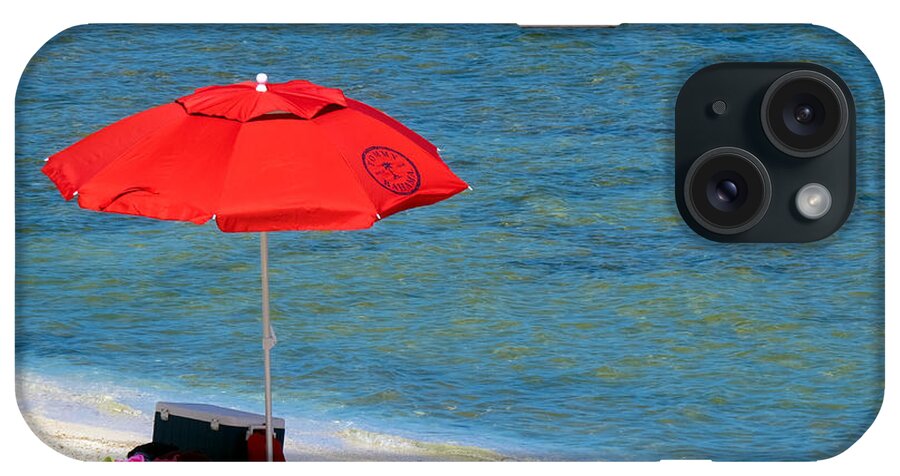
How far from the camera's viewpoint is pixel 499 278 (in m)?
10.5

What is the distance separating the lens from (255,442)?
9719mm

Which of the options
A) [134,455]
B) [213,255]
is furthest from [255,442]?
[213,255]

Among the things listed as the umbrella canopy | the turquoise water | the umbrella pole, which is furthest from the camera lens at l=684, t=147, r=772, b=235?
the umbrella pole

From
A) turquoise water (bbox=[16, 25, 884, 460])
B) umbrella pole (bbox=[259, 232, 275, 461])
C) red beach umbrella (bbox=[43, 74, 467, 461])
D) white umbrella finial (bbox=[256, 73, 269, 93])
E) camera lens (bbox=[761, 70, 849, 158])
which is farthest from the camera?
turquoise water (bbox=[16, 25, 884, 460])

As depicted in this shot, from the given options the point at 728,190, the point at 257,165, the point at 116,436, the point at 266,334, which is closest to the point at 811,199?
the point at 728,190

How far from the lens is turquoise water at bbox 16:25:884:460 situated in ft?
32.6

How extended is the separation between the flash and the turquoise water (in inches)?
7.5

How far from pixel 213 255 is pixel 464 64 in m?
1.96

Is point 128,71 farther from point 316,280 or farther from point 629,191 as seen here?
point 629,191

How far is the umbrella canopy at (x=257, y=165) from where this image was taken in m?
7.84

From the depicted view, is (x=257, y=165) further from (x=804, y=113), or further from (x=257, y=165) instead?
(x=804, y=113)

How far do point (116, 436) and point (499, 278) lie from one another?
7.99 ft

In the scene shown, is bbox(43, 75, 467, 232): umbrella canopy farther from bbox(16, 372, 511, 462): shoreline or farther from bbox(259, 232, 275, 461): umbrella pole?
bbox(16, 372, 511, 462): shoreline

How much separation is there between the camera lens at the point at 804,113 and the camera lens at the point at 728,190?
0.68 ft
